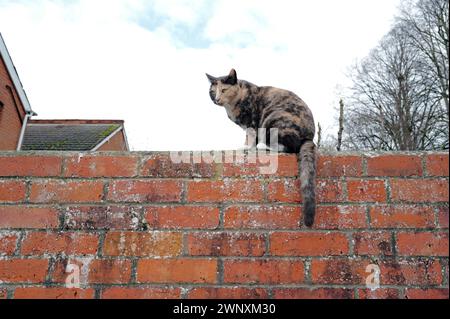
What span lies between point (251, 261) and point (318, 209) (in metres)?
0.32

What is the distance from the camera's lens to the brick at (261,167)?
1330 millimetres

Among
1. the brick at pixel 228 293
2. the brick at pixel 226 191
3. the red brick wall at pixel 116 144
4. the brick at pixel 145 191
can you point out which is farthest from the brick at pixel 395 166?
the red brick wall at pixel 116 144

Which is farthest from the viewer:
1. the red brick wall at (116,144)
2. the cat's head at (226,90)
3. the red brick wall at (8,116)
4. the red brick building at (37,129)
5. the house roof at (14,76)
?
the red brick wall at (116,144)

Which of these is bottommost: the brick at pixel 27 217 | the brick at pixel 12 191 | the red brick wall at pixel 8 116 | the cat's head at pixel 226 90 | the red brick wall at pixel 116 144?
the brick at pixel 27 217

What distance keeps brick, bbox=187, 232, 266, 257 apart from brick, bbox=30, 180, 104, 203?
422mm

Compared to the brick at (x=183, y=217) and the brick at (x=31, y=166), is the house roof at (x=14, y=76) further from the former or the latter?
the brick at (x=183, y=217)

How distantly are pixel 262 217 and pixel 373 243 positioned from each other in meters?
0.42

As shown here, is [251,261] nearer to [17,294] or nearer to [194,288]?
[194,288]

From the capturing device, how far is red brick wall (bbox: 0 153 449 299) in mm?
1213

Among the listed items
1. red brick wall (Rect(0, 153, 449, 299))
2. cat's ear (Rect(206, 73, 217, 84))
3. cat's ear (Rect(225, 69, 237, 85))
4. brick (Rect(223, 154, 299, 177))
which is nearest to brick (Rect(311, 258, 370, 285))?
red brick wall (Rect(0, 153, 449, 299))

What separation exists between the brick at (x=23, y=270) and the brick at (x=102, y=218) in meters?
0.16

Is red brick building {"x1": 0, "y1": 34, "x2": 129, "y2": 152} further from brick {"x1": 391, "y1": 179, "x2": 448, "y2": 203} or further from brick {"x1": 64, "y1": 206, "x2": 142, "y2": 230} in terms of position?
brick {"x1": 391, "y1": 179, "x2": 448, "y2": 203}

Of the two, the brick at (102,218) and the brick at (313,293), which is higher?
the brick at (102,218)
